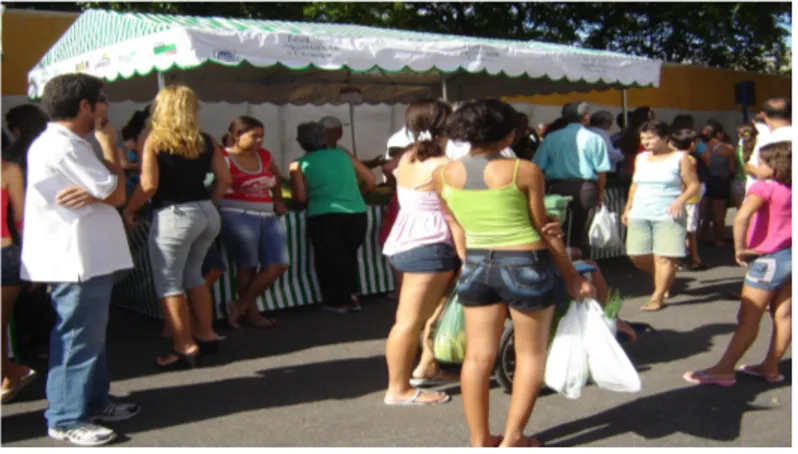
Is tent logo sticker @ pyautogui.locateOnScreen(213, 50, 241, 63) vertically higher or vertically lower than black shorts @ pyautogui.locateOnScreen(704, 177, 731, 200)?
higher

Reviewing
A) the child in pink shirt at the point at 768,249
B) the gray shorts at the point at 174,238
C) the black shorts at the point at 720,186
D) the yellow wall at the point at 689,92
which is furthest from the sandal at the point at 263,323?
the yellow wall at the point at 689,92

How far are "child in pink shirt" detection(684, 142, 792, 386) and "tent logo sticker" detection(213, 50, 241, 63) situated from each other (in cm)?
376

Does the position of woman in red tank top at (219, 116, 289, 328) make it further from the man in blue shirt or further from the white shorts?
the white shorts

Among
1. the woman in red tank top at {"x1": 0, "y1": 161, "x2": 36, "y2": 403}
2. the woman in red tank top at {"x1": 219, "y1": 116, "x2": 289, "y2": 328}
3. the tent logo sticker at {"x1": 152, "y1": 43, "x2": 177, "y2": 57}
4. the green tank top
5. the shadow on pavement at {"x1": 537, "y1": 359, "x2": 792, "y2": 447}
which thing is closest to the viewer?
the green tank top

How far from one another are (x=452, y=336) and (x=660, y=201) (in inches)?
119

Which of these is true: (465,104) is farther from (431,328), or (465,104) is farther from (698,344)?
(698,344)

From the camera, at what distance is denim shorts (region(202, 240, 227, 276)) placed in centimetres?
573

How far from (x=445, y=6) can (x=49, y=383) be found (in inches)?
735

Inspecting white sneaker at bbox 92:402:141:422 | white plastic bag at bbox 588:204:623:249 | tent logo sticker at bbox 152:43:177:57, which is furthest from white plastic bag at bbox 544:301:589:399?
tent logo sticker at bbox 152:43:177:57

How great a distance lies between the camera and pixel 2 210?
13.0 ft

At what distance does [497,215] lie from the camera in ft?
10.8

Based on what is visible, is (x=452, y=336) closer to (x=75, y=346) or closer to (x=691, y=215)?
(x=75, y=346)

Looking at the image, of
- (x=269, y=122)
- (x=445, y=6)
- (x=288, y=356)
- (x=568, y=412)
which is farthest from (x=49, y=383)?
(x=445, y=6)

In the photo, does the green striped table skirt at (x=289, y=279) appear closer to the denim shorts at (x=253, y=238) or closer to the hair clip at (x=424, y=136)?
the denim shorts at (x=253, y=238)
